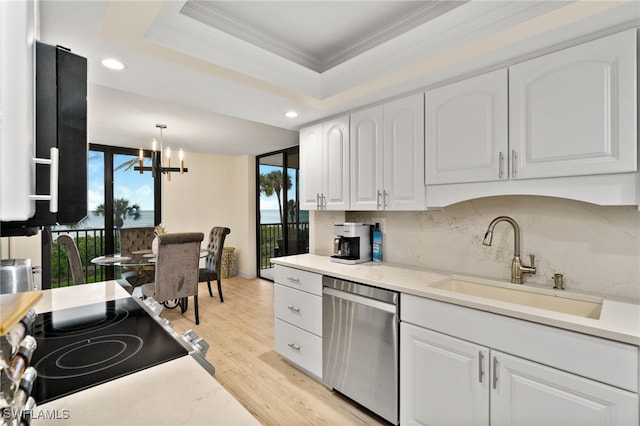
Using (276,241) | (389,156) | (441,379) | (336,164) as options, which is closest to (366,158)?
(389,156)

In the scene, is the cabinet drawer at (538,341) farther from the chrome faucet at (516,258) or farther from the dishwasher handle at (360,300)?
the chrome faucet at (516,258)

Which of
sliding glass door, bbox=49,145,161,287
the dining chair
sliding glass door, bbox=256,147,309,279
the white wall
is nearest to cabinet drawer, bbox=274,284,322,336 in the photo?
sliding glass door, bbox=256,147,309,279

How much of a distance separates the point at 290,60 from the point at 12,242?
4202 mm

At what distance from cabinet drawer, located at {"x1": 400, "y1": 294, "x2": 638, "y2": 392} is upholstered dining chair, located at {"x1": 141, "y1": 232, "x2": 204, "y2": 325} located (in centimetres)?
273

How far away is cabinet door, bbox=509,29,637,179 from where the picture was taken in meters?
1.40

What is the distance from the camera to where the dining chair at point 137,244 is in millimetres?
4160

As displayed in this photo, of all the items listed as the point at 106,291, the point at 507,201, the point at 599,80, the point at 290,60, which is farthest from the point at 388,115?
the point at 106,291

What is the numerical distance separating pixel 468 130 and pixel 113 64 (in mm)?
2145

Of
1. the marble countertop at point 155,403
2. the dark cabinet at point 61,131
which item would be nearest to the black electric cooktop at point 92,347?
the marble countertop at point 155,403

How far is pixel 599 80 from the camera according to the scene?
1.46 metres

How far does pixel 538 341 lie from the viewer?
1383 mm

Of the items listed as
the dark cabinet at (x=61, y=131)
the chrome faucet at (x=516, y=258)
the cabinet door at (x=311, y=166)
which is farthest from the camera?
the cabinet door at (x=311, y=166)

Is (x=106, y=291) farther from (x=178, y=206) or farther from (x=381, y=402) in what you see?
(x=178, y=206)

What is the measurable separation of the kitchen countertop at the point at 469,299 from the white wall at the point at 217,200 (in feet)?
10.7
